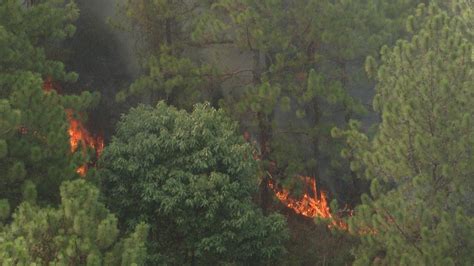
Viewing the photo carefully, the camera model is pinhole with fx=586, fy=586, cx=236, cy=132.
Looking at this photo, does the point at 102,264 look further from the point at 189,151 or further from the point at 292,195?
the point at 292,195

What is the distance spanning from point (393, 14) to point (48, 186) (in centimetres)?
1319

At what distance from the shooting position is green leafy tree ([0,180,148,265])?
9.46 m

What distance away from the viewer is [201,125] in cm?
1464

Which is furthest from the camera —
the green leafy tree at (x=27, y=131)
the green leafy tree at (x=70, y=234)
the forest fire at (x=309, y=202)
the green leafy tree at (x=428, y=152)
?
the forest fire at (x=309, y=202)

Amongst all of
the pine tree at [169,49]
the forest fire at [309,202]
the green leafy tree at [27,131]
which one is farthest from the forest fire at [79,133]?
the forest fire at [309,202]

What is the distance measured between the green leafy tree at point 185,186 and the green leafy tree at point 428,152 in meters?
3.77

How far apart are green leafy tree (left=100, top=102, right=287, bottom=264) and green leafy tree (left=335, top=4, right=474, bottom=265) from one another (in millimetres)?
3774

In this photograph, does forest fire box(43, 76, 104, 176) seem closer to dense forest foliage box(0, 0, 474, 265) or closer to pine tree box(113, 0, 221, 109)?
dense forest foliage box(0, 0, 474, 265)

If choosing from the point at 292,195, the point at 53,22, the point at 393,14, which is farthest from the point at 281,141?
the point at 53,22

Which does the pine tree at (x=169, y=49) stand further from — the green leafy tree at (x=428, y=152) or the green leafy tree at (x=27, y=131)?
the green leafy tree at (x=428, y=152)

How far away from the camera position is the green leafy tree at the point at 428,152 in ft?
36.6

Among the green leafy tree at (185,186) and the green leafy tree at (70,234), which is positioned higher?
the green leafy tree at (70,234)

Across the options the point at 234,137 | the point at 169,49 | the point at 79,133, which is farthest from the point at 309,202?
the point at 79,133

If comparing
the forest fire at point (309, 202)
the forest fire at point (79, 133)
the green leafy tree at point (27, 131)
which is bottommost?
the forest fire at point (309, 202)
